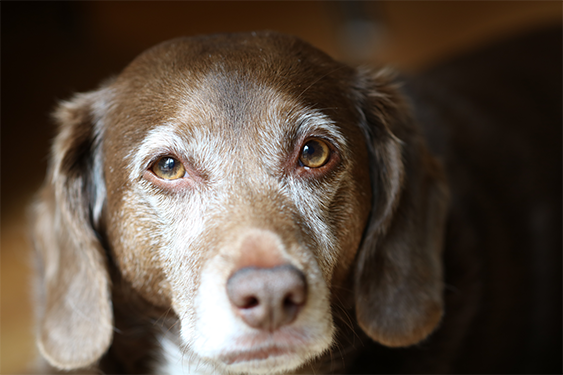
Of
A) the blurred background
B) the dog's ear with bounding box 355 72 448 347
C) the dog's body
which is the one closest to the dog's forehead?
the dog's body

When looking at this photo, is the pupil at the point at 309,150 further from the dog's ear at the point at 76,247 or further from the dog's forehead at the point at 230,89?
the dog's ear at the point at 76,247

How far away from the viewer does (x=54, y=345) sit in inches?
89.3

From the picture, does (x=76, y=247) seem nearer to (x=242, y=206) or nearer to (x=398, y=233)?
(x=242, y=206)

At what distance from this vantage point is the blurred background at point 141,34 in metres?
4.78

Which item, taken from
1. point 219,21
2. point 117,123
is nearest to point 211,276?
point 117,123

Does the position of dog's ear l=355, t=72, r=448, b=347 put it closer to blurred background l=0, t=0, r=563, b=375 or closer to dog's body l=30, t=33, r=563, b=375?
dog's body l=30, t=33, r=563, b=375


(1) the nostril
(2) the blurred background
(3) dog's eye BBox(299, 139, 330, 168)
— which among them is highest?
(3) dog's eye BBox(299, 139, 330, 168)

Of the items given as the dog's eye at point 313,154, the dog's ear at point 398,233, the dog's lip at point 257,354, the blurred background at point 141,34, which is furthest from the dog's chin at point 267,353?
the blurred background at point 141,34

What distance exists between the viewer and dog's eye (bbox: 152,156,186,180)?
2.05m

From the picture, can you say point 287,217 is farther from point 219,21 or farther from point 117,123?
point 219,21

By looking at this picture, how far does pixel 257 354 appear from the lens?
5.62 feet

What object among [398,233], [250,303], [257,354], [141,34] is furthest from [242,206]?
[141,34]

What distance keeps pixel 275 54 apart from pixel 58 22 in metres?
4.82

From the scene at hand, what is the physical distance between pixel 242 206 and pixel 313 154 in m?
0.37
